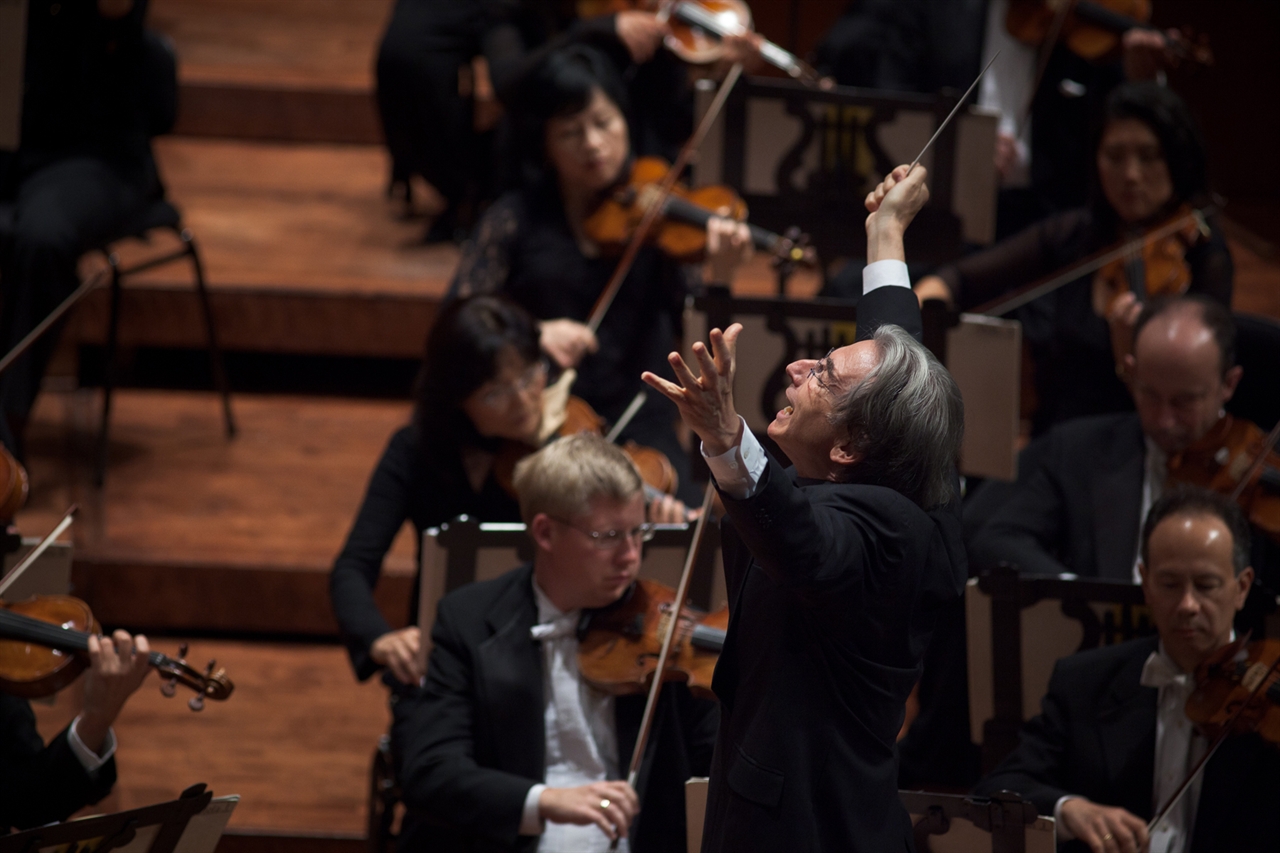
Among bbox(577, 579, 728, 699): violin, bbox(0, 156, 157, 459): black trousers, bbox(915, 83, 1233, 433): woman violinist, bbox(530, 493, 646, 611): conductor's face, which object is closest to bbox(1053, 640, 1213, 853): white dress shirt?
bbox(577, 579, 728, 699): violin

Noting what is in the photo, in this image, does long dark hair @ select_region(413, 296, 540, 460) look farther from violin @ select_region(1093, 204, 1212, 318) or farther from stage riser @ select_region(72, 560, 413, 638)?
violin @ select_region(1093, 204, 1212, 318)

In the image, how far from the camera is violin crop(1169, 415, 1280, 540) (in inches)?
78.6

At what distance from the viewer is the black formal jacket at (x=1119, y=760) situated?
1.63 metres

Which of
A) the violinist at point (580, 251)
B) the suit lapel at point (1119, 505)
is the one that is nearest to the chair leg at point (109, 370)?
the violinist at point (580, 251)

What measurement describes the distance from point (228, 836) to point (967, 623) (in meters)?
1.22

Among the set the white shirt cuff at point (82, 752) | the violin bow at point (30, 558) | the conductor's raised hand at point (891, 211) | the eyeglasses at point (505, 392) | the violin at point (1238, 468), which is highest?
the conductor's raised hand at point (891, 211)

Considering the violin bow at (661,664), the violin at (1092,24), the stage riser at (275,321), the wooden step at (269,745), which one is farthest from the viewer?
the stage riser at (275,321)

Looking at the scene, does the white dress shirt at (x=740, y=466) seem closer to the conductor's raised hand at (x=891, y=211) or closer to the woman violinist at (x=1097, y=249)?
the conductor's raised hand at (x=891, y=211)

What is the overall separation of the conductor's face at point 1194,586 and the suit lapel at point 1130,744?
0.22ft

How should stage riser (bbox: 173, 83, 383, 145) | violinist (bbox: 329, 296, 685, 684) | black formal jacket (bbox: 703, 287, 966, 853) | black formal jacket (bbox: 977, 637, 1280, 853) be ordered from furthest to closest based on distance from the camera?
stage riser (bbox: 173, 83, 383, 145)
violinist (bbox: 329, 296, 685, 684)
black formal jacket (bbox: 977, 637, 1280, 853)
black formal jacket (bbox: 703, 287, 966, 853)

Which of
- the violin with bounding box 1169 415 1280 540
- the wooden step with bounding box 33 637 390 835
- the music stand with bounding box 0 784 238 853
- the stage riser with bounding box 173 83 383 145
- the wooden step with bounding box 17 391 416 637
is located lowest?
the wooden step with bounding box 33 637 390 835

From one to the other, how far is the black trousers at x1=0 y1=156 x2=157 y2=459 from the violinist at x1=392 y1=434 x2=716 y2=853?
131 cm

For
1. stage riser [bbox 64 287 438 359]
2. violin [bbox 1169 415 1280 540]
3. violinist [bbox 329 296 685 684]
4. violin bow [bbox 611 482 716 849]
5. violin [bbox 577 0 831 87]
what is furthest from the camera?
stage riser [bbox 64 287 438 359]

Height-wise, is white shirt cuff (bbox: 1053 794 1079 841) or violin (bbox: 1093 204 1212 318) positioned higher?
violin (bbox: 1093 204 1212 318)
